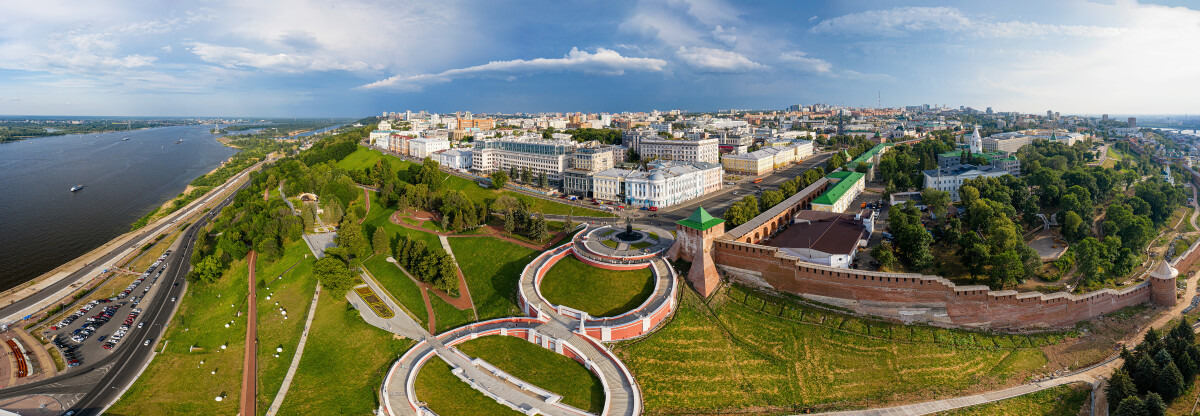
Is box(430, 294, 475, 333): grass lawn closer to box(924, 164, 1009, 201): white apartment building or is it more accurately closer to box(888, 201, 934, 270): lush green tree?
box(888, 201, 934, 270): lush green tree

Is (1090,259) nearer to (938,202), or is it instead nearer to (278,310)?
(938,202)

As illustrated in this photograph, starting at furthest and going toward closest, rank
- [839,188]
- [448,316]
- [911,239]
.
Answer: [839,188] < [911,239] < [448,316]

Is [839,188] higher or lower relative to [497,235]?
higher

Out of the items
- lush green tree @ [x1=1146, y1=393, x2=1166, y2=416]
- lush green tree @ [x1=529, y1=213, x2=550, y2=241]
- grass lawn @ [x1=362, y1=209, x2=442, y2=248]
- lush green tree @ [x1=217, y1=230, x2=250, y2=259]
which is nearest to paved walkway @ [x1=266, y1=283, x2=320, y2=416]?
grass lawn @ [x1=362, y1=209, x2=442, y2=248]

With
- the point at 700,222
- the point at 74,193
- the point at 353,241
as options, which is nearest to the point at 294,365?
the point at 353,241

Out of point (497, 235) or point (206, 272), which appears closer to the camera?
point (206, 272)

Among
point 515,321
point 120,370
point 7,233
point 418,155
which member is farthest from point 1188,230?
point 7,233

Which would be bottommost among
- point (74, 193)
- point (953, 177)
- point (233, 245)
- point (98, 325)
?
point (98, 325)
